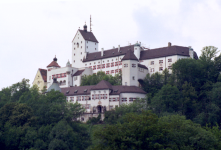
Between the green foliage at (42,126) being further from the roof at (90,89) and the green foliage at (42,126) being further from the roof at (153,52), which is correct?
the roof at (153,52)

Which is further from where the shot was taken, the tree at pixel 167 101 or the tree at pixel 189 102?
the tree at pixel 189 102

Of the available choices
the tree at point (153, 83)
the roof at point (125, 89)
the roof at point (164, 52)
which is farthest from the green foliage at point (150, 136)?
the roof at point (164, 52)

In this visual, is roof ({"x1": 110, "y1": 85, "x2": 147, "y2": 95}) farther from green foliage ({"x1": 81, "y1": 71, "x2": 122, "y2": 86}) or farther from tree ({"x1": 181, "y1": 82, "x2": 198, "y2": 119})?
tree ({"x1": 181, "y1": 82, "x2": 198, "y2": 119})

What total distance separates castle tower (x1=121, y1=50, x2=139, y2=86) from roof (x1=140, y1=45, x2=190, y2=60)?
7941mm

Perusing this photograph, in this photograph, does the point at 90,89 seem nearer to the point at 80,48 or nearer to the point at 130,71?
the point at 130,71

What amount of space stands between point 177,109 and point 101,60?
31.1 m

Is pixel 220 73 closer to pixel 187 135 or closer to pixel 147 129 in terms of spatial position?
pixel 187 135

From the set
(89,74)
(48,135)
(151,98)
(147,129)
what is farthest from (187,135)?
(89,74)

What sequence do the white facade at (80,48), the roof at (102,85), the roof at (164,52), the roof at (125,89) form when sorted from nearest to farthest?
the roof at (125,89), the roof at (102,85), the roof at (164,52), the white facade at (80,48)

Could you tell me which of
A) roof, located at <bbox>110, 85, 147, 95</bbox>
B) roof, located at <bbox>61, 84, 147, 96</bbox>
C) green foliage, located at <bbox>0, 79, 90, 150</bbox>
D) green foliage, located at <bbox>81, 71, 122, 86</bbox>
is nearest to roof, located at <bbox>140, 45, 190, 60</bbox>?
green foliage, located at <bbox>81, 71, 122, 86</bbox>

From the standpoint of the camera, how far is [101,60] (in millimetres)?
104750

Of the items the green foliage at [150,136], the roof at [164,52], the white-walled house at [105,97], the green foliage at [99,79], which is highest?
the roof at [164,52]

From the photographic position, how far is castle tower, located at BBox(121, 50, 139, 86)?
8912 centimetres

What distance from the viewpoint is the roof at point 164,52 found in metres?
94.2
